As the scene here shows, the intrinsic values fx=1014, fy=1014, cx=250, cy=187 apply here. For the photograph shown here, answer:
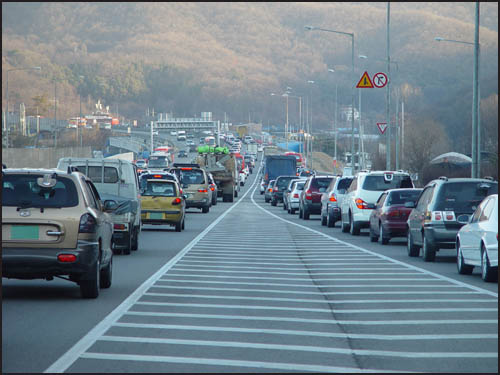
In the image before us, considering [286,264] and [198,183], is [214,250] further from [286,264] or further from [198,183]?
[198,183]

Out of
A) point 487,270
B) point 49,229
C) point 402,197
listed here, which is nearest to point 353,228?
point 402,197

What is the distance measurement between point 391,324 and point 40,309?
13.7 ft

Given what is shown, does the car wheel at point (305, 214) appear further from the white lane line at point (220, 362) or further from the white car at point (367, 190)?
the white lane line at point (220, 362)

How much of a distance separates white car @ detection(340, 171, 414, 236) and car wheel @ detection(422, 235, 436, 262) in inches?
313

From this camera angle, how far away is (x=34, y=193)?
13.1 metres

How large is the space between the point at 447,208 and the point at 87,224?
369 inches

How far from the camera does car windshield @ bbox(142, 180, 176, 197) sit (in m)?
30.1

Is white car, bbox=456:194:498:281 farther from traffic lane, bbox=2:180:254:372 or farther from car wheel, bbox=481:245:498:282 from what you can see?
traffic lane, bbox=2:180:254:372

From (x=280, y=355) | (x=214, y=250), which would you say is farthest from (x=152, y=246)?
(x=280, y=355)

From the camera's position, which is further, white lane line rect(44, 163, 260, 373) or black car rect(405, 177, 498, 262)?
black car rect(405, 177, 498, 262)

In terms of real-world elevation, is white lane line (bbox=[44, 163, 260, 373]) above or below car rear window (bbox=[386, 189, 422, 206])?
below

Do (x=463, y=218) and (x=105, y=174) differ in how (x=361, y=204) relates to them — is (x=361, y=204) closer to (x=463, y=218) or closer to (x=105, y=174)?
(x=105, y=174)

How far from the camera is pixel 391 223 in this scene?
24922 millimetres

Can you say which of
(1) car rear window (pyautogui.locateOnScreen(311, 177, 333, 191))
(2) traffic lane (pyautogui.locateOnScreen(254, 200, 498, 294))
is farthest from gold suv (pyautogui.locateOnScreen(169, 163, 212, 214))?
(2) traffic lane (pyautogui.locateOnScreen(254, 200, 498, 294))
